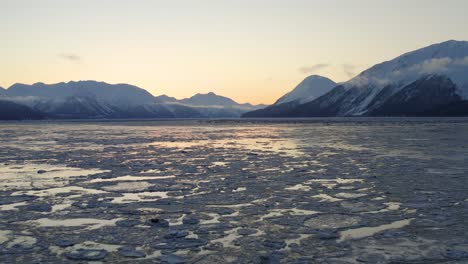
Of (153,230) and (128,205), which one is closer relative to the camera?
(153,230)

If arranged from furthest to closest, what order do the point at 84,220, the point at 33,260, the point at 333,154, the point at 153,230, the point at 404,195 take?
1. the point at 333,154
2. the point at 404,195
3. the point at 84,220
4. the point at 153,230
5. the point at 33,260

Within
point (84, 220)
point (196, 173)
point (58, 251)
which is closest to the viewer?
point (58, 251)

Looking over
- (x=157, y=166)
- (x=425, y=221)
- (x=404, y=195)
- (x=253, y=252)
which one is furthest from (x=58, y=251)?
(x=157, y=166)

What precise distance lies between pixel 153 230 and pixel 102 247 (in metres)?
1.58

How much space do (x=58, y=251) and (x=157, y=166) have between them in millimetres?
15209

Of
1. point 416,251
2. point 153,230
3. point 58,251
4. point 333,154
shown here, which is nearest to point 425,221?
point 416,251

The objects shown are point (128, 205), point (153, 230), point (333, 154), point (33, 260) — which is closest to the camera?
point (33, 260)

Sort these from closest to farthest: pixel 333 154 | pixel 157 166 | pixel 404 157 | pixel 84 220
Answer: pixel 84 220 → pixel 157 166 → pixel 404 157 → pixel 333 154

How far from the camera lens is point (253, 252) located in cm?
901

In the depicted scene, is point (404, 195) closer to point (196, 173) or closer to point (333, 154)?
point (196, 173)

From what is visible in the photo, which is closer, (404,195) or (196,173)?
(404,195)

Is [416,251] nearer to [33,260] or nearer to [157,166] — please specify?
[33,260]

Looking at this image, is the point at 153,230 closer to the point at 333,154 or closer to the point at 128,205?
the point at 128,205

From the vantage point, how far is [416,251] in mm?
8953
